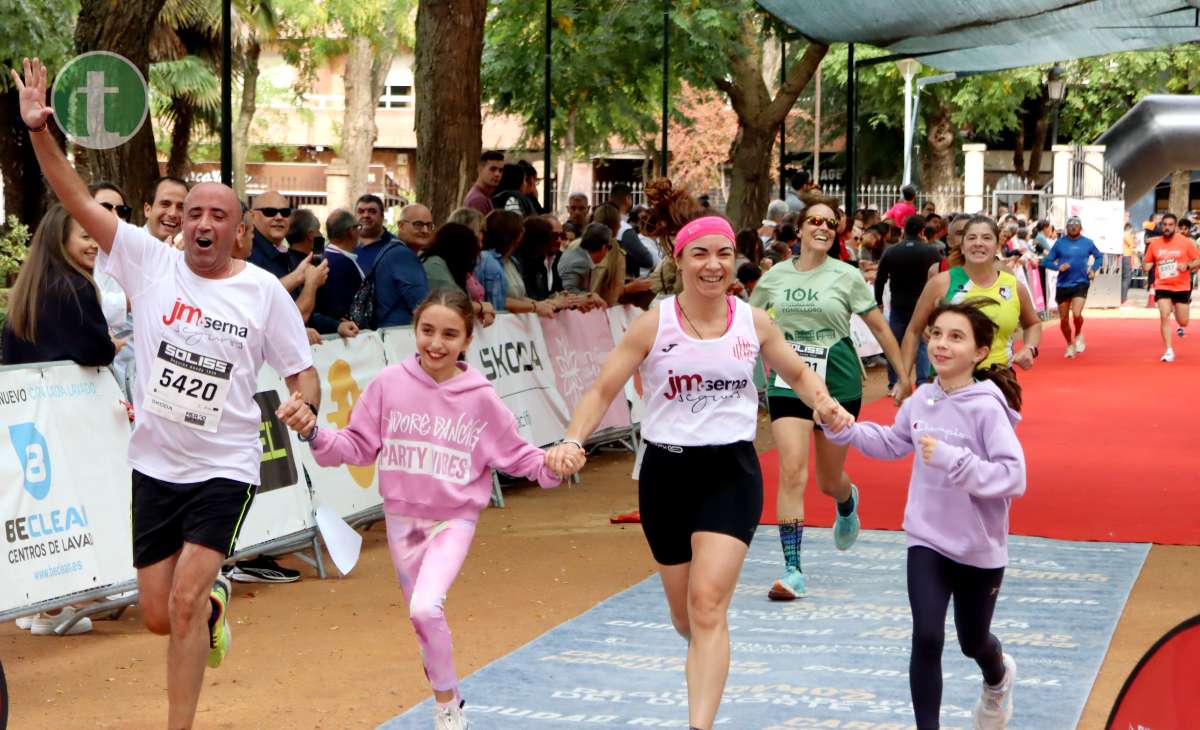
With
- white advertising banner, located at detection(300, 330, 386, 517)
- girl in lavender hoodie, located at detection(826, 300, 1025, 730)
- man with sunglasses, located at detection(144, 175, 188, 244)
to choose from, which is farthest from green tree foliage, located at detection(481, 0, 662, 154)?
girl in lavender hoodie, located at detection(826, 300, 1025, 730)

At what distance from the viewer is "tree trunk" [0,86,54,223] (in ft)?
96.1

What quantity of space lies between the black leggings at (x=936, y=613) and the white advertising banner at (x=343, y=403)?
478 centimetres

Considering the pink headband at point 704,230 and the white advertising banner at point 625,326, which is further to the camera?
the white advertising banner at point 625,326

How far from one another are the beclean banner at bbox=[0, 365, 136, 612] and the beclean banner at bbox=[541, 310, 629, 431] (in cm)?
550

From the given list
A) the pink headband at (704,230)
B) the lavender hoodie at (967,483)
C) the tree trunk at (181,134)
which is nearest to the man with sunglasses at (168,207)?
the pink headband at (704,230)

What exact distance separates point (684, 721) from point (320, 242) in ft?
23.9

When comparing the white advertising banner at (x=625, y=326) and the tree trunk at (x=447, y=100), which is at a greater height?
the tree trunk at (x=447, y=100)

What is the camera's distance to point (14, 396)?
7500mm

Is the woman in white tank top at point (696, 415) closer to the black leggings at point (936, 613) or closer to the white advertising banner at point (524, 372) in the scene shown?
the black leggings at point (936, 613)

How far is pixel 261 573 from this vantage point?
923 cm

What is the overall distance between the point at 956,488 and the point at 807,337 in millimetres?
3253

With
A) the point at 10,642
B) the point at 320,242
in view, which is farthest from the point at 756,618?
the point at 320,242

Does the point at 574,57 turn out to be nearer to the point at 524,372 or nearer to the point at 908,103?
the point at 524,372

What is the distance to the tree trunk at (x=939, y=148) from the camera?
5325 centimetres
